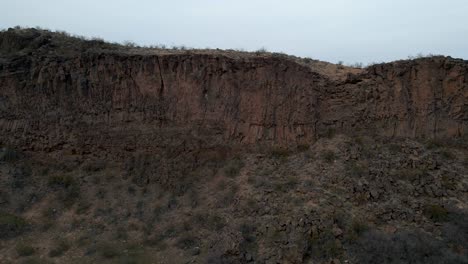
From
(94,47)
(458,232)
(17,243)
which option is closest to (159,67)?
(94,47)

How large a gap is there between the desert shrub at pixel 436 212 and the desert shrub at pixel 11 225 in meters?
11.4

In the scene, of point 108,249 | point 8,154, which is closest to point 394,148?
point 108,249

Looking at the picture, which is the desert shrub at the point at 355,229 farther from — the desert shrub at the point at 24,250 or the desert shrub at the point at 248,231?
the desert shrub at the point at 24,250

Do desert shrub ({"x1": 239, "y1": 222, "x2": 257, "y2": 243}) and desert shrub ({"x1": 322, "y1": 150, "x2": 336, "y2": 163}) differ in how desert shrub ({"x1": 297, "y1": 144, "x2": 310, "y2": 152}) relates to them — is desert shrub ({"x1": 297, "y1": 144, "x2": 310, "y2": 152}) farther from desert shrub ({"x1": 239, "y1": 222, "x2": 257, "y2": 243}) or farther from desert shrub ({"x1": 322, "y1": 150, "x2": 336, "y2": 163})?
desert shrub ({"x1": 239, "y1": 222, "x2": 257, "y2": 243})

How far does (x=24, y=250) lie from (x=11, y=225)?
1.39 meters

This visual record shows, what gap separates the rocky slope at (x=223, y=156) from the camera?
14094 millimetres

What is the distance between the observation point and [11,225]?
1565 cm

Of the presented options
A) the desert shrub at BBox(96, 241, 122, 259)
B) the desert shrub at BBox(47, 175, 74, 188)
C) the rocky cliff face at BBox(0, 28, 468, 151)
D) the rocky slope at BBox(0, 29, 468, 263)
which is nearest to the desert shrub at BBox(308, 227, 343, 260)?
the rocky slope at BBox(0, 29, 468, 263)

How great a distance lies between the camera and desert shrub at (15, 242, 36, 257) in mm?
14565

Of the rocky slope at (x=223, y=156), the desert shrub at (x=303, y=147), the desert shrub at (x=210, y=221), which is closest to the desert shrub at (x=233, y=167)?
the rocky slope at (x=223, y=156)

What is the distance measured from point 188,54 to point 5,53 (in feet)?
22.6

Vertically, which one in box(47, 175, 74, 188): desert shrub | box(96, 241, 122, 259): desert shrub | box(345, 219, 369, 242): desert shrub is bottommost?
box(96, 241, 122, 259): desert shrub

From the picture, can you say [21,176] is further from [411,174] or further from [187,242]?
[411,174]

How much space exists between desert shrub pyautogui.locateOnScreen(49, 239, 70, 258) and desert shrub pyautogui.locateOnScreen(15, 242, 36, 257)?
536 mm
